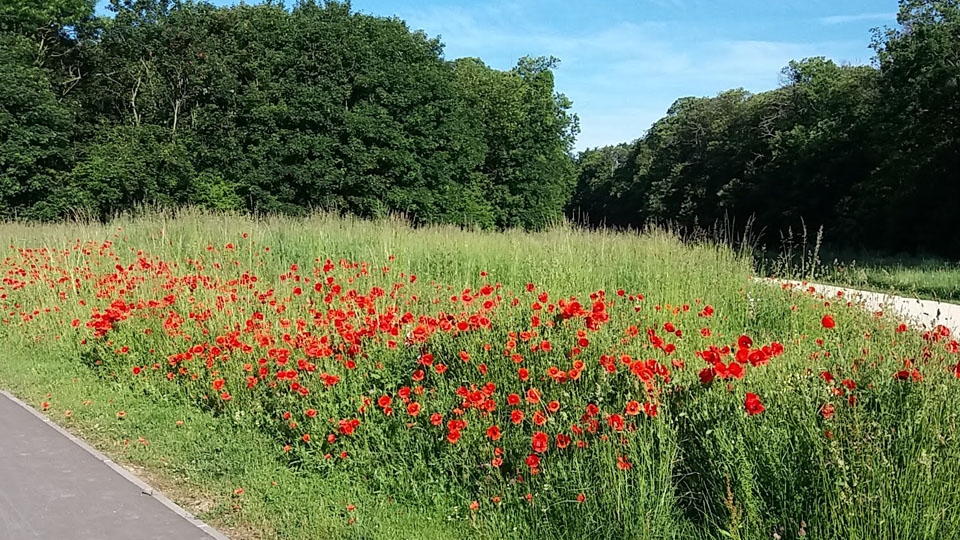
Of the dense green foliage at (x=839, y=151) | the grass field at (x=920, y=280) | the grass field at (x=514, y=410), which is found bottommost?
the grass field at (x=920, y=280)

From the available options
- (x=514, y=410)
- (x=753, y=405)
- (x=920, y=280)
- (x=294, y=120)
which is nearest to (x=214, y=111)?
(x=294, y=120)

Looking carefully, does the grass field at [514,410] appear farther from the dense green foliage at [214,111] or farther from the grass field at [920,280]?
the dense green foliage at [214,111]

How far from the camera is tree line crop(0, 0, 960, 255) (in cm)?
2945

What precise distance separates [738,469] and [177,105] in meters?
34.2

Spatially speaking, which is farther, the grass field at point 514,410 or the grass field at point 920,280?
the grass field at point 920,280

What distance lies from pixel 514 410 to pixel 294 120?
97.6 feet

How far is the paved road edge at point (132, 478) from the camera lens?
4309 millimetres

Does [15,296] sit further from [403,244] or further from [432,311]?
[432,311]

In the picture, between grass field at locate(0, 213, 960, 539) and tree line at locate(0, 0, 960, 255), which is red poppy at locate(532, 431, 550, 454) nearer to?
grass field at locate(0, 213, 960, 539)

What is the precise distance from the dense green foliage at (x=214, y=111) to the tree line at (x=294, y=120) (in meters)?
0.09

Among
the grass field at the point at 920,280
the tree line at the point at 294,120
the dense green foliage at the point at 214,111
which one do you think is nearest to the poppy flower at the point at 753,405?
the grass field at the point at 920,280

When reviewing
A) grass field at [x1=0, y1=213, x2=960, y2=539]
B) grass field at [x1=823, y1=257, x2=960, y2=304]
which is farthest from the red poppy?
grass field at [x1=823, y1=257, x2=960, y2=304]

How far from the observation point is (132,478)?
507 cm

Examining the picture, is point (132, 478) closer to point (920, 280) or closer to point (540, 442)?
point (540, 442)
